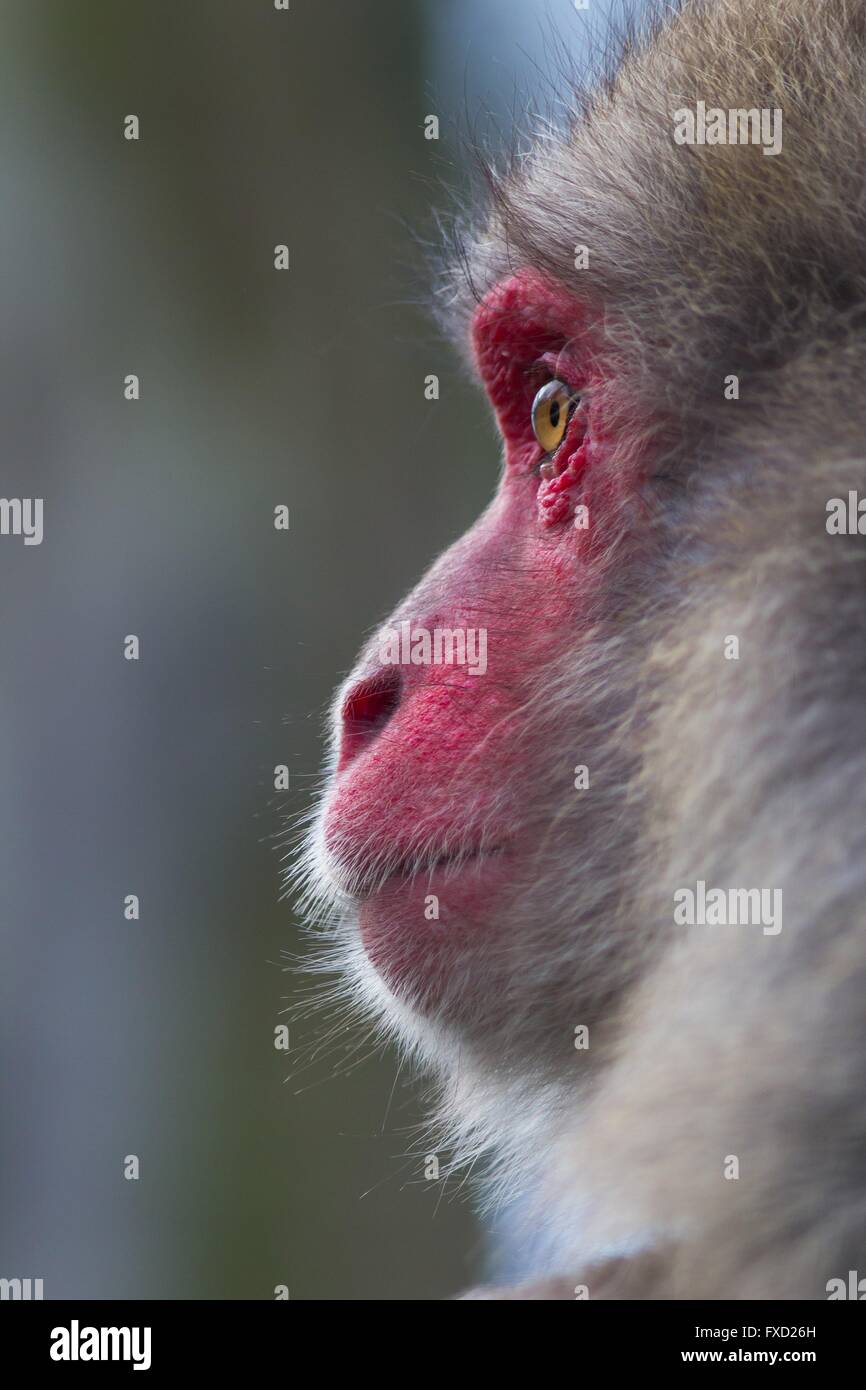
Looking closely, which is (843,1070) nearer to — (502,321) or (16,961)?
(502,321)

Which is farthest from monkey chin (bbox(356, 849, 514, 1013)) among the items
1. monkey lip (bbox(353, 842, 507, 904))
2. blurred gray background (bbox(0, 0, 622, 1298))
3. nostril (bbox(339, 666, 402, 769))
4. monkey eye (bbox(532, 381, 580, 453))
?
blurred gray background (bbox(0, 0, 622, 1298))

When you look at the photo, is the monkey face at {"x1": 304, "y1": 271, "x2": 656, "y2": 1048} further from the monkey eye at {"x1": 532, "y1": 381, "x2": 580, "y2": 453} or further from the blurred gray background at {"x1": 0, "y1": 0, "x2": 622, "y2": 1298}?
the blurred gray background at {"x1": 0, "y1": 0, "x2": 622, "y2": 1298}

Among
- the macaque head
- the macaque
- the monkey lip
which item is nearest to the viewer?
the macaque

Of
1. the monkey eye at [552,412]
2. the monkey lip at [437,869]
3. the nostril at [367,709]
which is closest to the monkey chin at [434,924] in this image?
the monkey lip at [437,869]

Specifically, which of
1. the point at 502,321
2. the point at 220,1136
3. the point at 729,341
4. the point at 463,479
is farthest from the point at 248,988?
the point at 729,341

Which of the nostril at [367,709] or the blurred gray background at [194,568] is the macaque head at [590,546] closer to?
the nostril at [367,709]

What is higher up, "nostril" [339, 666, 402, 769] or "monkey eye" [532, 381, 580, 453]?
"monkey eye" [532, 381, 580, 453]

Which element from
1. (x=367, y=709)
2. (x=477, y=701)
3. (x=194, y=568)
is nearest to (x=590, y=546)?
(x=477, y=701)

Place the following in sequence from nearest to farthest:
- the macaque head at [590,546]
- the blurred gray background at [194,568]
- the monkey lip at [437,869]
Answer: the macaque head at [590,546]
the monkey lip at [437,869]
the blurred gray background at [194,568]
